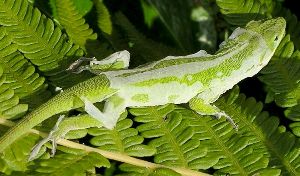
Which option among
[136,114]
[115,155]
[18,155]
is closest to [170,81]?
[136,114]

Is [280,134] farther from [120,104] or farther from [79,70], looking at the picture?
[79,70]

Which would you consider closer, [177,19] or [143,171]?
[143,171]

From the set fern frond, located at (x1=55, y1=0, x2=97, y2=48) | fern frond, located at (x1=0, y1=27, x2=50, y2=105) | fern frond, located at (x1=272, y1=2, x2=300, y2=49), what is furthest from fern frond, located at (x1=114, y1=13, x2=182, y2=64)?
fern frond, located at (x1=272, y1=2, x2=300, y2=49)

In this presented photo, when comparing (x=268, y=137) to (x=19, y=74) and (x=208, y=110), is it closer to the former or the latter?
(x=208, y=110)

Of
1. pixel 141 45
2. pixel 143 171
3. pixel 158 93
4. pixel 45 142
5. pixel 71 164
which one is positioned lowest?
pixel 143 171

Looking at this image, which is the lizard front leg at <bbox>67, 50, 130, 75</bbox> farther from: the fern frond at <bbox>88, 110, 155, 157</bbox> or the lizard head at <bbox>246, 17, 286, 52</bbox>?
the lizard head at <bbox>246, 17, 286, 52</bbox>

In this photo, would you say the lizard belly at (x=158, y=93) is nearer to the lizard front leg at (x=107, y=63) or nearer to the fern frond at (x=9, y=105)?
the lizard front leg at (x=107, y=63)

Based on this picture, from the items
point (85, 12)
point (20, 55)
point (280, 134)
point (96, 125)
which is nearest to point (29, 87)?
point (20, 55)
